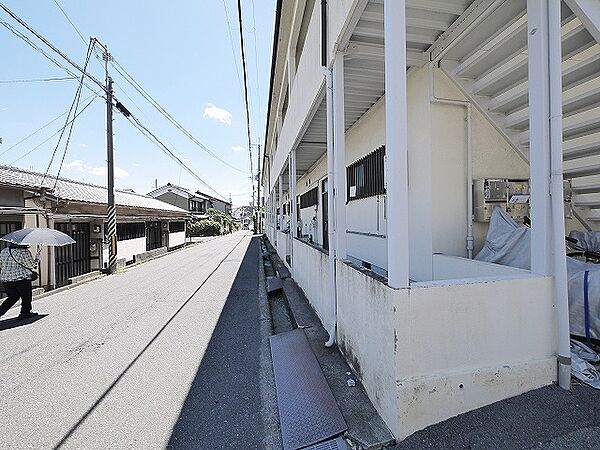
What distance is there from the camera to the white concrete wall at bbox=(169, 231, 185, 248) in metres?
22.7

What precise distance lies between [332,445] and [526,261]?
2.58 meters

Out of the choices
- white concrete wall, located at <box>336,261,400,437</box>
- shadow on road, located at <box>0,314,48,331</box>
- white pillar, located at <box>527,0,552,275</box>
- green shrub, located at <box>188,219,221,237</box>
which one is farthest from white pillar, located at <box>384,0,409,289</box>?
green shrub, located at <box>188,219,221,237</box>

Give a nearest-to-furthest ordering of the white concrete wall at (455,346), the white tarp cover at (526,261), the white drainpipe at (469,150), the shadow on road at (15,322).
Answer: the white concrete wall at (455,346) → the white tarp cover at (526,261) → the white drainpipe at (469,150) → the shadow on road at (15,322)

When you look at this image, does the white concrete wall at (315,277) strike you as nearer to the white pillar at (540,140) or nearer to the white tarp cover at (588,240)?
the white pillar at (540,140)

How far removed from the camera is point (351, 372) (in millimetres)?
3309

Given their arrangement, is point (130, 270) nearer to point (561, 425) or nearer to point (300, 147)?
point (300, 147)

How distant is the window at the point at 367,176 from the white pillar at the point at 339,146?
1716 mm

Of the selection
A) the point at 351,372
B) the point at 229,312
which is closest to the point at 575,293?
the point at 351,372

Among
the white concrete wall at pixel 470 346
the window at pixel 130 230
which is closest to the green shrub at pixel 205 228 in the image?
the window at pixel 130 230

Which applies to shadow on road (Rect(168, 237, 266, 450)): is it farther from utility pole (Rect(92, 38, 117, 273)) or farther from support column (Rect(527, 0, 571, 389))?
utility pole (Rect(92, 38, 117, 273))

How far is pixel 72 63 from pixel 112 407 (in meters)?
10.5

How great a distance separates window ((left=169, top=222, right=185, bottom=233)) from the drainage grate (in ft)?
73.4

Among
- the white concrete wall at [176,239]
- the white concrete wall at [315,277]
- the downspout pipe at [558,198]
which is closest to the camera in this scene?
the downspout pipe at [558,198]

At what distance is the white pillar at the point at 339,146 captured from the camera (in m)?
3.78
